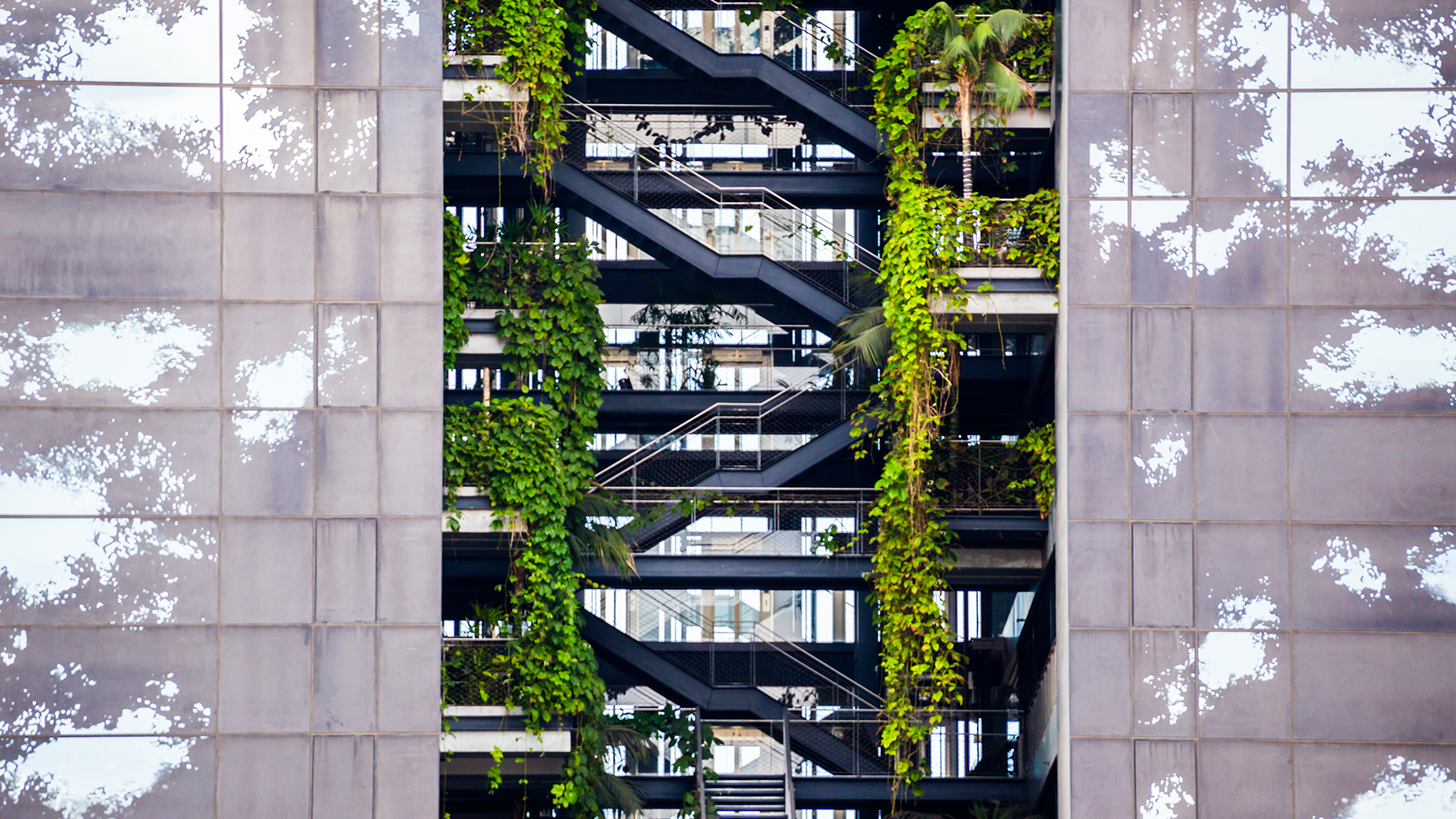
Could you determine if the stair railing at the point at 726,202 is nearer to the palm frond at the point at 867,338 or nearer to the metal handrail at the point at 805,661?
the palm frond at the point at 867,338

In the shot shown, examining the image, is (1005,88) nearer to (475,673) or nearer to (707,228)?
(707,228)

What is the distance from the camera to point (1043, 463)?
26.5m

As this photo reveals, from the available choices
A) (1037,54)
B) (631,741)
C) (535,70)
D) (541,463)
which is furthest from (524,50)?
(631,741)

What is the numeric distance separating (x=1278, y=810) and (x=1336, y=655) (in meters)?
2.19

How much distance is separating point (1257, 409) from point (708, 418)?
30.9ft

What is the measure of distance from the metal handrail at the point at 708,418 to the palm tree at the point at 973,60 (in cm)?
474

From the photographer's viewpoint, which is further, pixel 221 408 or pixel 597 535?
pixel 597 535

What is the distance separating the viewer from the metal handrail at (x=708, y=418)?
29.5 meters

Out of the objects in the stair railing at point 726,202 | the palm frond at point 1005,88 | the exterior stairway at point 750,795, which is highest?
the palm frond at point 1005,88

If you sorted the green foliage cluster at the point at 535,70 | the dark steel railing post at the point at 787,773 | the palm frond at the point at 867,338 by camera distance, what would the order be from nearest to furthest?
the green foliage cluster at the point at 535,70, the palm frond at the point at 867,338, the dark steel railing post at the point at 787,773

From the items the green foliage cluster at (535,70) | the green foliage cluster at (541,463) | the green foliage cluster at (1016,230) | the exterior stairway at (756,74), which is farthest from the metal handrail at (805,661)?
the green foliage cluster at (535,70)

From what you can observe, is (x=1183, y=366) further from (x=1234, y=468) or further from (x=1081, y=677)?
(x=1081, y=677)

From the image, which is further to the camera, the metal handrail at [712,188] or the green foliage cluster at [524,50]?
the metal handrail at [712,188]

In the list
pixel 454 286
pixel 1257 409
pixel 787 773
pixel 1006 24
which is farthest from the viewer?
pixel 787 773
